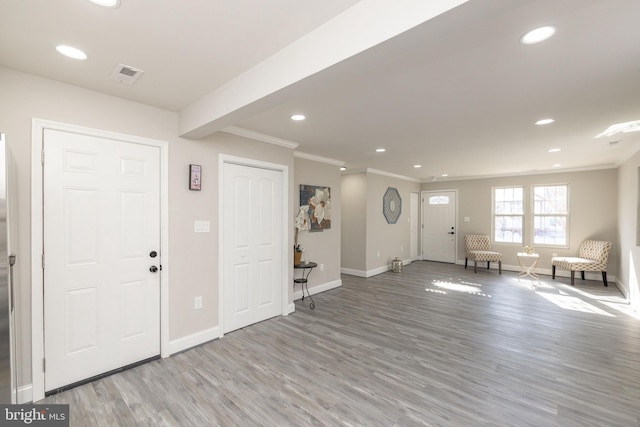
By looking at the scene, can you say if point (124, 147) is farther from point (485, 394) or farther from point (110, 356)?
point (485, 394)

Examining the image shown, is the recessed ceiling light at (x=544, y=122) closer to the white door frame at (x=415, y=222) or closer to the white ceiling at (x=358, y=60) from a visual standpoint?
the white ceiling at (x=358, y=60)

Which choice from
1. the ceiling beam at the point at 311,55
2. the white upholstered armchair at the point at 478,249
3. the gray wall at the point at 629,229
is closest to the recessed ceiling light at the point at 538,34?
the ceiling beam at the point at 311,55

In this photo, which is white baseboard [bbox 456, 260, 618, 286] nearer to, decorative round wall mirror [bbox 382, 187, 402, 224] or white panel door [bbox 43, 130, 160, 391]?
decorative round wall mirror [bbox 382, 187, 402, 224]

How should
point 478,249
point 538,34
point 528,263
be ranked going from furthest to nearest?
1. point 478,249
2. point 528,263
3. point 538,34

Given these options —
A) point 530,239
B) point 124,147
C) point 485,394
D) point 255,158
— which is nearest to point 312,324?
point 485,394

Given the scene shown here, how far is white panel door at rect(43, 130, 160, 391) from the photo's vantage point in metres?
2.21

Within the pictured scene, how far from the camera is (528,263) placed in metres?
6.90

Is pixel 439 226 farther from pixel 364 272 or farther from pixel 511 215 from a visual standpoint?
pixel 364 272

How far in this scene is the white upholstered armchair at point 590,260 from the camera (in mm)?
5480

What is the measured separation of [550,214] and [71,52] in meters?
8.60

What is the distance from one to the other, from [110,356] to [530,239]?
326 inches

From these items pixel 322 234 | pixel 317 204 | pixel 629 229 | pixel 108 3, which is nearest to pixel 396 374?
pixel 322 234

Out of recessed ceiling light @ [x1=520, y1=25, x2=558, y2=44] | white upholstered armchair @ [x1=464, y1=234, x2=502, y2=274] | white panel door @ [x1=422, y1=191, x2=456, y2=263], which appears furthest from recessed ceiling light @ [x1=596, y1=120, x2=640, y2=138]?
white panel door @ [x1=422, y1=191, x2=456, y2=263]

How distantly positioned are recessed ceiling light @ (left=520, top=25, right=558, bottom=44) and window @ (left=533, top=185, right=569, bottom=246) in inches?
257
